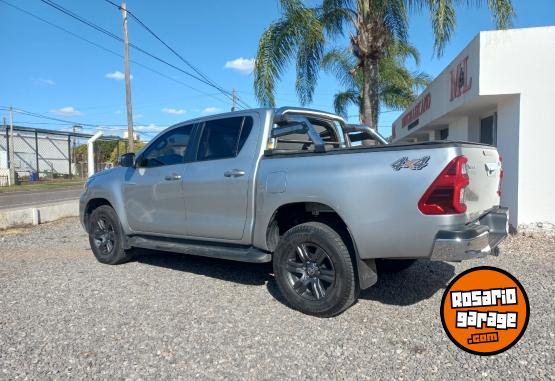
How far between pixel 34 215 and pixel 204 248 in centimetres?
712

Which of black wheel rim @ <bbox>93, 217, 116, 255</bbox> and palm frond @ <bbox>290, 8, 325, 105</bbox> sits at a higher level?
palm frond @ <bbox>290, 8, 325, 105</bbox>

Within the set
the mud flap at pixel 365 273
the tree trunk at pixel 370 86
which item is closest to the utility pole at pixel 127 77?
the tree trunk at pixel 370 86

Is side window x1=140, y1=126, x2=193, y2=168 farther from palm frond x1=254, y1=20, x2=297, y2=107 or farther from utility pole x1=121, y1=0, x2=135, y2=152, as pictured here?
utility pole x1=121, y1=0, x2=135, y2=152

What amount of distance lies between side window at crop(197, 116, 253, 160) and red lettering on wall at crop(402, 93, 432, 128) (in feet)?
31.3

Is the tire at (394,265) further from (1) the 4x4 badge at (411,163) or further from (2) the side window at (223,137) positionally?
(2) the side window at (223,137)

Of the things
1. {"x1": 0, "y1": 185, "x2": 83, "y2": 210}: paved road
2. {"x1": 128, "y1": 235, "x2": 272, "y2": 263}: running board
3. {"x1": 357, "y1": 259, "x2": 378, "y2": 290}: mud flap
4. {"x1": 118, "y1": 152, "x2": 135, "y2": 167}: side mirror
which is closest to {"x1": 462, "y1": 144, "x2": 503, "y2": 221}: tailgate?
{"x1": 357, "y1": 259, "x2": 378, "y2": 290}: mud flap

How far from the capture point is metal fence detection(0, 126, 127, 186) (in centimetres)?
3889

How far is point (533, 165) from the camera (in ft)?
24.8

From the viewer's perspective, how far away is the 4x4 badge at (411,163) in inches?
132

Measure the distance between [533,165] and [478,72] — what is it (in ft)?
6.02

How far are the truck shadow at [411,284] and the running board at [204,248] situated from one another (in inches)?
46.5

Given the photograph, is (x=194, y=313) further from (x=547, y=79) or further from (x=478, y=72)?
(x=547, y=79)

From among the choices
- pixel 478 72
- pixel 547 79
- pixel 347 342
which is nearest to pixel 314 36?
pixel 478 72

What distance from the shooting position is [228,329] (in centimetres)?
379
